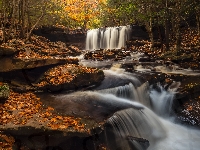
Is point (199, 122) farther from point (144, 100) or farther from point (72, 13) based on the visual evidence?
point (72, 13)

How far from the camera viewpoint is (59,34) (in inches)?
929

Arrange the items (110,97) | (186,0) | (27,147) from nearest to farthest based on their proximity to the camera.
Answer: (27,147) < (110,97) < (186,0)

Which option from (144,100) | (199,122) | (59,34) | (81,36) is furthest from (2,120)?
(81,36)

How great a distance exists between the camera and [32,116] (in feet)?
21.9

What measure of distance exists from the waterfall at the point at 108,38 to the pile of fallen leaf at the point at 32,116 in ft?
55.9

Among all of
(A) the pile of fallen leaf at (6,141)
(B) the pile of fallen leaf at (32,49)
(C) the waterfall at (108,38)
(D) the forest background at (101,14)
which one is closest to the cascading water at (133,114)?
(A) the pile of fallen leaf at (6,141)

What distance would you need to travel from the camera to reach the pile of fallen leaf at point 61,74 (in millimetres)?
9703

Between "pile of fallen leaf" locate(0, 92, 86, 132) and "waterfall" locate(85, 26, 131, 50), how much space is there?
55.9 ft

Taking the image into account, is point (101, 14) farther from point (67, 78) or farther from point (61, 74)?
point (67, 78)

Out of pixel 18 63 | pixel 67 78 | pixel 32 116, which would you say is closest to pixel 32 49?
pixel 18 63

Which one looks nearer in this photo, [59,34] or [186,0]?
[186,0]

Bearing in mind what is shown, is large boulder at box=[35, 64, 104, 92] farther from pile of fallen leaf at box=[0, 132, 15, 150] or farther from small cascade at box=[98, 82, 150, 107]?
pile of fallen leaf at box=[0, 132, 15, 150]

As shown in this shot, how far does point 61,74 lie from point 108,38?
1549 cm

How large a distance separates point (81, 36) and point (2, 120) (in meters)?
20.5
